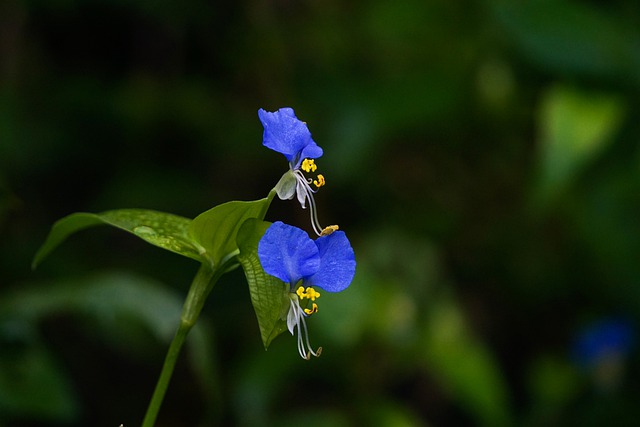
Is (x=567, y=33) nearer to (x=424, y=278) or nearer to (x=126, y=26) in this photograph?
(x=424, y=278)

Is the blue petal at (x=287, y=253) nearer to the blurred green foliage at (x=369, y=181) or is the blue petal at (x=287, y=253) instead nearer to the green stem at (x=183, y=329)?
the green stem at (x=183, y=329)

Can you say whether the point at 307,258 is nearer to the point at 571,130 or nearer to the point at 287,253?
the point at 287,253

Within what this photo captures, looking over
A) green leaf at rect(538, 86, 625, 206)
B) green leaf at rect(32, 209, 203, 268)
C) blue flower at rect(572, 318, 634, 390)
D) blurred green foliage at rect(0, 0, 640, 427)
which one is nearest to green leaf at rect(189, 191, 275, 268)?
green leaf at rect(32, 209, 203, 268)

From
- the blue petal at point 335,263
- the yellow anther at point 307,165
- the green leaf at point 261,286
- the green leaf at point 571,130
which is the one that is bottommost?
the green leaf at point 261,286

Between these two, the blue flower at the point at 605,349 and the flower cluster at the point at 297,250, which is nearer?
the flower cluster at the point at 297,250

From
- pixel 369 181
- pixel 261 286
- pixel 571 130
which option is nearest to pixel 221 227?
pixel 261 286

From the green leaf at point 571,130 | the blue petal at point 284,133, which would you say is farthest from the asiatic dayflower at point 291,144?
the green leaf at point 571,130

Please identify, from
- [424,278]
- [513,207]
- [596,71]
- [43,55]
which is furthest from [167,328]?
[43,55]

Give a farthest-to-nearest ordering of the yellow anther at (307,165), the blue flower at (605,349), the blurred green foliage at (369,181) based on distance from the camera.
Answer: the blue flower at (605,349) < the blurred green foliage at (369,181) < the yellow anther at (307,165)
